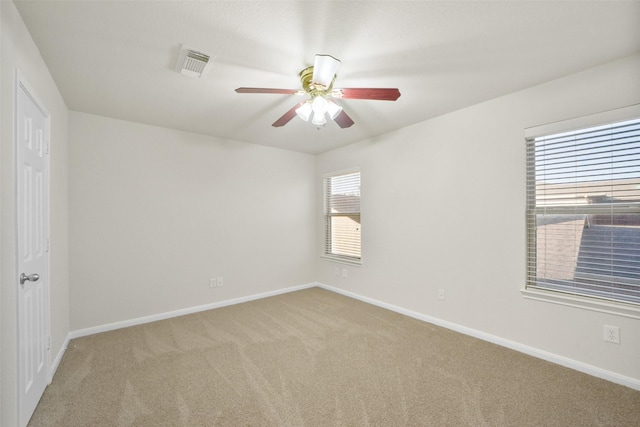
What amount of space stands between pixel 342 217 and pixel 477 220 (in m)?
2.21

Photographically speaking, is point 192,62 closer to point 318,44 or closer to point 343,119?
point 318,44

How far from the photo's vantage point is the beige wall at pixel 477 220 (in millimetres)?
2264

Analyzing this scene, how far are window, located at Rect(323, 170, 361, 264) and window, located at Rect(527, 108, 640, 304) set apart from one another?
230 centimetres

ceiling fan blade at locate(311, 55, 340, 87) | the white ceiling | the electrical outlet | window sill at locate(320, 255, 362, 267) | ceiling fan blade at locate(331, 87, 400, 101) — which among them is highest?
the white ceiling

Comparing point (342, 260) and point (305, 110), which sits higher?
point (305, 110)

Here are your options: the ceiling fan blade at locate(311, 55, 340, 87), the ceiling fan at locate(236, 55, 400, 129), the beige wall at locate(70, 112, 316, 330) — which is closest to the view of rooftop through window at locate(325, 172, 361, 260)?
the beige wall at locate(70, 112, 316, 330)

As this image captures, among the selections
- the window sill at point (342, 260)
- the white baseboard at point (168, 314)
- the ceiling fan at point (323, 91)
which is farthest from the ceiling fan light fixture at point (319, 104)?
the white baseboard at point (168, 314)

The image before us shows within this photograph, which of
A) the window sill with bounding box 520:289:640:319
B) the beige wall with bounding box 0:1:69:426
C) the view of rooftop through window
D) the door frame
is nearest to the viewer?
the beige wall with bounding box 0:1:69:426

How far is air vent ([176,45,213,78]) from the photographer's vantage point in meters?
2.00

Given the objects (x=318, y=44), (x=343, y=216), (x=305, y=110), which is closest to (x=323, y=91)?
(x=305, y=110)

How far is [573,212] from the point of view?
2393mm

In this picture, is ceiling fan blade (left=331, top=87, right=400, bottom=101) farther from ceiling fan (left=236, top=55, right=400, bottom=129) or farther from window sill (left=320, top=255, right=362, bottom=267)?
window sill (left=320, top=255, right=362, bottom=267)

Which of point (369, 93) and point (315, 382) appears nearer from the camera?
point (369, 93)

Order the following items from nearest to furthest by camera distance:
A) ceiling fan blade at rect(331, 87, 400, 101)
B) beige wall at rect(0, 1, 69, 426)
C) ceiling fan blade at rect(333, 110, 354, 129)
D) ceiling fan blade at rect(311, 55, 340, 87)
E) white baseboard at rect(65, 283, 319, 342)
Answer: beige wall at rect(0, 1, 69, 426) → ceiling fan blade at rect(311, 55, 340, 87) → ceiling fan blade at rect(331, 87, 400, 101) → ceiling fan blade at rect(333, 110, 354, 129) → white baseboard at rect(65, 283, 319, 342)
